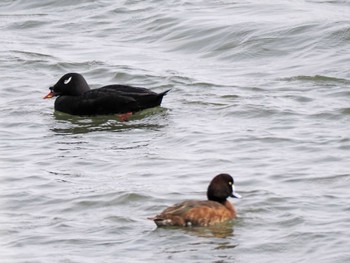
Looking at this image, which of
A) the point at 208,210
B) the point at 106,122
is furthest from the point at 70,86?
the point at 208,210

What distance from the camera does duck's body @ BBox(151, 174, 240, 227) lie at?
452 inches

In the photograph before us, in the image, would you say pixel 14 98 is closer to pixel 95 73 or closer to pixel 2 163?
pixel 95 73

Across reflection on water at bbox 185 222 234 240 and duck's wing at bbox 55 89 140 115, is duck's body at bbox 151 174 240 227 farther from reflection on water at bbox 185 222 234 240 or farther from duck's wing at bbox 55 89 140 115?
duck's wing at bbox 55 89 140 115

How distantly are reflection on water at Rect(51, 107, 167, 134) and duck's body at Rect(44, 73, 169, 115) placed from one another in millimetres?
82

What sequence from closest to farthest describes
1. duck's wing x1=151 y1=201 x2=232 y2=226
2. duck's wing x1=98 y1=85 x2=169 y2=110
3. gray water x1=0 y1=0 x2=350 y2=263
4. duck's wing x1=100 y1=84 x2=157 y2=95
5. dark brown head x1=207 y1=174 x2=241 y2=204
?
gray water x1=0 y1=0 x2=350 y2=263, duck's wing x1=151 y1=201 x2=232 y2=226, dark brown head x1=207 y1=174 x2=241 y2=204, duck's wing x1=98 y1=85 x2=169 y2=110, duck's wing x1=100 y1=84 x2=157 y2=95

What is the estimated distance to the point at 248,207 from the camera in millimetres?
12195

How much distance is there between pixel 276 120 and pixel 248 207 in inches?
156

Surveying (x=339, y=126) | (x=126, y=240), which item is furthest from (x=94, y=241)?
(x=339, y=126)

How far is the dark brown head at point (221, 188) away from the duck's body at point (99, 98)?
4.57 meters

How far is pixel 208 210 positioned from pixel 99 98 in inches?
215

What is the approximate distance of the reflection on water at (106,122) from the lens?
16.3 meters

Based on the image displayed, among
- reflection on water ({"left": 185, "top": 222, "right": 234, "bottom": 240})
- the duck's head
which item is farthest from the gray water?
the duck's head

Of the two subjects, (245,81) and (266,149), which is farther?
(245,81)

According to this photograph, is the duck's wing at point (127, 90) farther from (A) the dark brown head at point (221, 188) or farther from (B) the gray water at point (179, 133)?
(A) the dark brown head at point (221, 188)
